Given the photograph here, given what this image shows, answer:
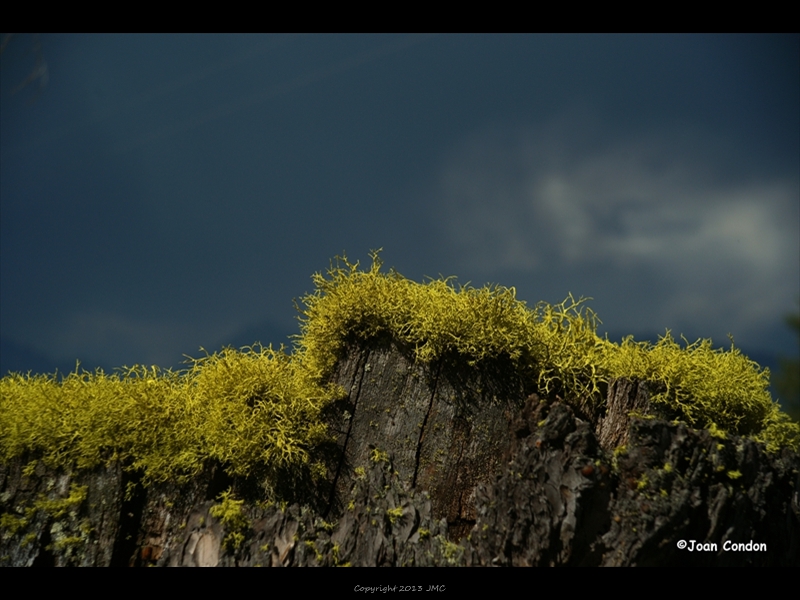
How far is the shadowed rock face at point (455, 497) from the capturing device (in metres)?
2.72

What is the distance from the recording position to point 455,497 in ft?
10.0

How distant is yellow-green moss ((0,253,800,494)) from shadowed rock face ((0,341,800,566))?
11 cm

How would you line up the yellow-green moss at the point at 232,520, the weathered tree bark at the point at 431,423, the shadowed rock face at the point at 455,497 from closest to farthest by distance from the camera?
the shadowed rock face at the point at 455,497 < the yellow-green moss at the point at 232,520 < the weathered tree bark at the point at 431,423

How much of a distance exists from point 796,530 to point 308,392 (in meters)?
2.56

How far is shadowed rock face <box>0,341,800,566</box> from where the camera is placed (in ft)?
8.93

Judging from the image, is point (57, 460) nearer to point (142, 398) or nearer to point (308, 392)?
point (142, 398)

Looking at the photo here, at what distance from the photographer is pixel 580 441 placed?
2775mm

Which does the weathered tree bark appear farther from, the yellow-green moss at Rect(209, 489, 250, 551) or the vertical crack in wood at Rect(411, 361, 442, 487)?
the yellow-green moss at Rect(209, 489, 250, 551)

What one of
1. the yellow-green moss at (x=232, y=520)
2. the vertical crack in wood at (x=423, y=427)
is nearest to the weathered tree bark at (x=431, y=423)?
the vertical crack in wood at (x=423, y=427)

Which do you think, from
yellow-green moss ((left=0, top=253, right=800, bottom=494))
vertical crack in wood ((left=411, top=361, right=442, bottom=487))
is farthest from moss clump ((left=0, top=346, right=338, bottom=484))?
vertical crack in wood ((left=411, top=361, right=442, bottom=487))

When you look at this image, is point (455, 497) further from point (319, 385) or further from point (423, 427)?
point (319, 385)

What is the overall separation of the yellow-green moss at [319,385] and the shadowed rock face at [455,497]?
112 millimetres

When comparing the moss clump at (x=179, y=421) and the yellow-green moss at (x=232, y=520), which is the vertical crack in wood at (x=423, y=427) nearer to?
the moss clump at (x=179, y=421)

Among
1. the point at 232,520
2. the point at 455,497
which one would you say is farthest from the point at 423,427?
the point at 232,520
